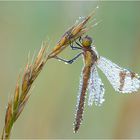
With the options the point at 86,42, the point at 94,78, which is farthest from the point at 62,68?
the point at 86,42

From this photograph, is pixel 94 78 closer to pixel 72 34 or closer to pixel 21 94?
pixel 72 34

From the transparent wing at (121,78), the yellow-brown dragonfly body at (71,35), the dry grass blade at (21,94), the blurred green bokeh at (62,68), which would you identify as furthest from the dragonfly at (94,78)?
the blurred green bokeh at (62,68)

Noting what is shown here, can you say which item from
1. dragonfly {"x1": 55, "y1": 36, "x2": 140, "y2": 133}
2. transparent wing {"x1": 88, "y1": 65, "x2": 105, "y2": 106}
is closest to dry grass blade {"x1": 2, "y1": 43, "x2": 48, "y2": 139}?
dragonfly {"x1": 55, "y1": 36, "x2": 140, "y2": 133}

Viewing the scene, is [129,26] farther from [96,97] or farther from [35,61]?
[35,61]

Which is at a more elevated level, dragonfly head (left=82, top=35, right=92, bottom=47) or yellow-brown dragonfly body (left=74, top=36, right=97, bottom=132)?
dragonfly head (left=82, top=35, right=92, bottom=47)

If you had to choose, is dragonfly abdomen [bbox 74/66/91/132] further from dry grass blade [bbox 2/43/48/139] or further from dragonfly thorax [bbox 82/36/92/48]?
dry grass blade [bbox 2/43/48/139]

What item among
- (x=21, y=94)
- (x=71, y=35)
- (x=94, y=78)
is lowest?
(x=21, y=94)

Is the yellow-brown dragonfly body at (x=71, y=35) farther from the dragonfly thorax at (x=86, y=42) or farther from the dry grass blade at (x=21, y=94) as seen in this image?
the dragonfly thorax at (x=86, y=42)
